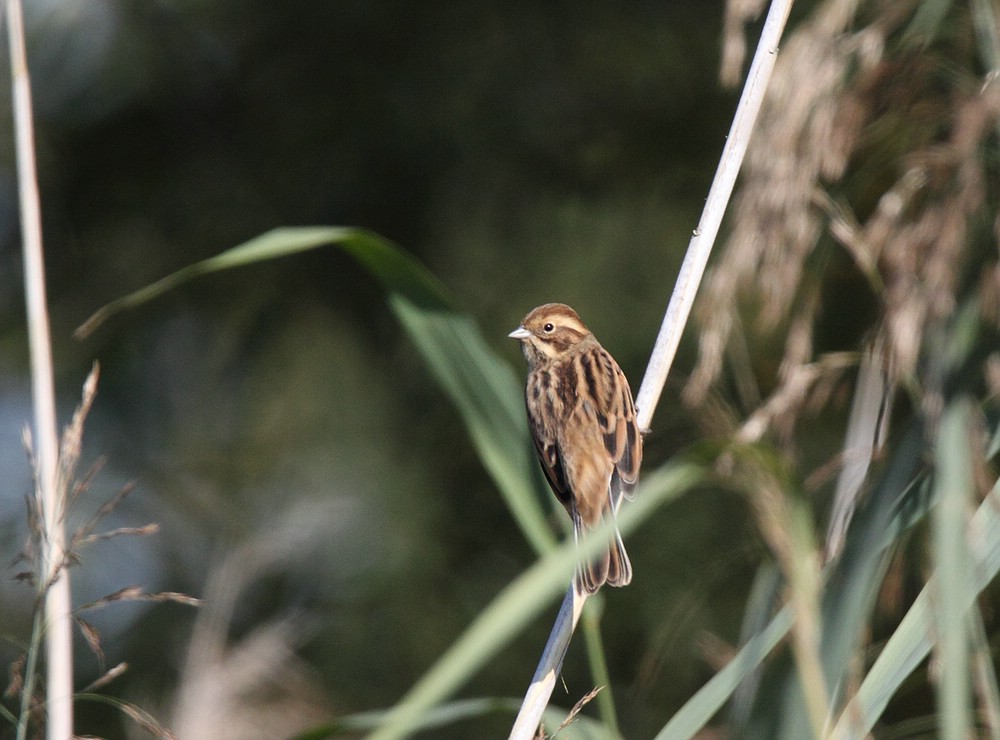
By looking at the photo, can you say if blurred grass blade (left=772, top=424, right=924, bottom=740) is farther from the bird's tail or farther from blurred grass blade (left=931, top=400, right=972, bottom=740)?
the bird's tail

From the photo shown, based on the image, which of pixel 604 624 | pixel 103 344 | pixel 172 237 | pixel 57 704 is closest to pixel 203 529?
pixel 103 344

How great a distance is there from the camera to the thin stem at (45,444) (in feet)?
6.48

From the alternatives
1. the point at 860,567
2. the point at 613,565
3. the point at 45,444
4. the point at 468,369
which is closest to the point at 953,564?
the point at 860,567

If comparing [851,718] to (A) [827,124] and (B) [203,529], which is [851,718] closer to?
(A) [827,124]

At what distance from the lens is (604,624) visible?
7.50m

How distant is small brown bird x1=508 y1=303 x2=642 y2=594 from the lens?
3350 millimetres

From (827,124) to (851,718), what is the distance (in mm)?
1282

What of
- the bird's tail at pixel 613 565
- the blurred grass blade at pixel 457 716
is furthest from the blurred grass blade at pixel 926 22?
the blurred grass blade at pixel 457 716

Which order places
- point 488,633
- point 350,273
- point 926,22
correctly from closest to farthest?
point 488,633 < point 926,22 < point 350,273

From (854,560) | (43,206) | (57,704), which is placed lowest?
(854,560)

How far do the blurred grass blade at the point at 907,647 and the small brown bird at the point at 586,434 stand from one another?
4.13ft

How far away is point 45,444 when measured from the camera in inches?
86.9

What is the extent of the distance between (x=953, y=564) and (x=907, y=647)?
17cm

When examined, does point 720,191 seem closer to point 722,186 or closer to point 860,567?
point 722,186
